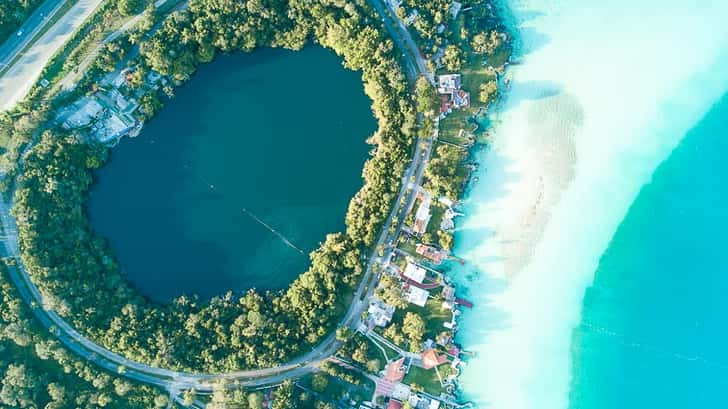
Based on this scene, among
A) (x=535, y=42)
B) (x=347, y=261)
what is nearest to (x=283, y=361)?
(x=347, y=261)

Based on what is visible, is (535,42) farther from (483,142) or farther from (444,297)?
(444,297)

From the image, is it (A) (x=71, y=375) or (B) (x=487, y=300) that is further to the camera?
(B) (x=487, y=300)

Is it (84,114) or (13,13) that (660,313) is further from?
(13,13)

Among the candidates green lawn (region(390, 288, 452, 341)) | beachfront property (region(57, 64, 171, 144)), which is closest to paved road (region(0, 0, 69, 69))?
beachfront property (region(57, 64, 171, 144))

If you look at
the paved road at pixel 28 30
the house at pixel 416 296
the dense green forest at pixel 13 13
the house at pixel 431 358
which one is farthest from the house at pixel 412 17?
the dense green forest at pixel 13 13

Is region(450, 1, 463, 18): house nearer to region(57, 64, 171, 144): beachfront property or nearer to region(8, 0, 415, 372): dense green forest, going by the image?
region(8, 0, 415, 372): dense green forest

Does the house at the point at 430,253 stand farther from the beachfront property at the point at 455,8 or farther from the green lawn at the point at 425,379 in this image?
the beachfront property at the point at 455,8
